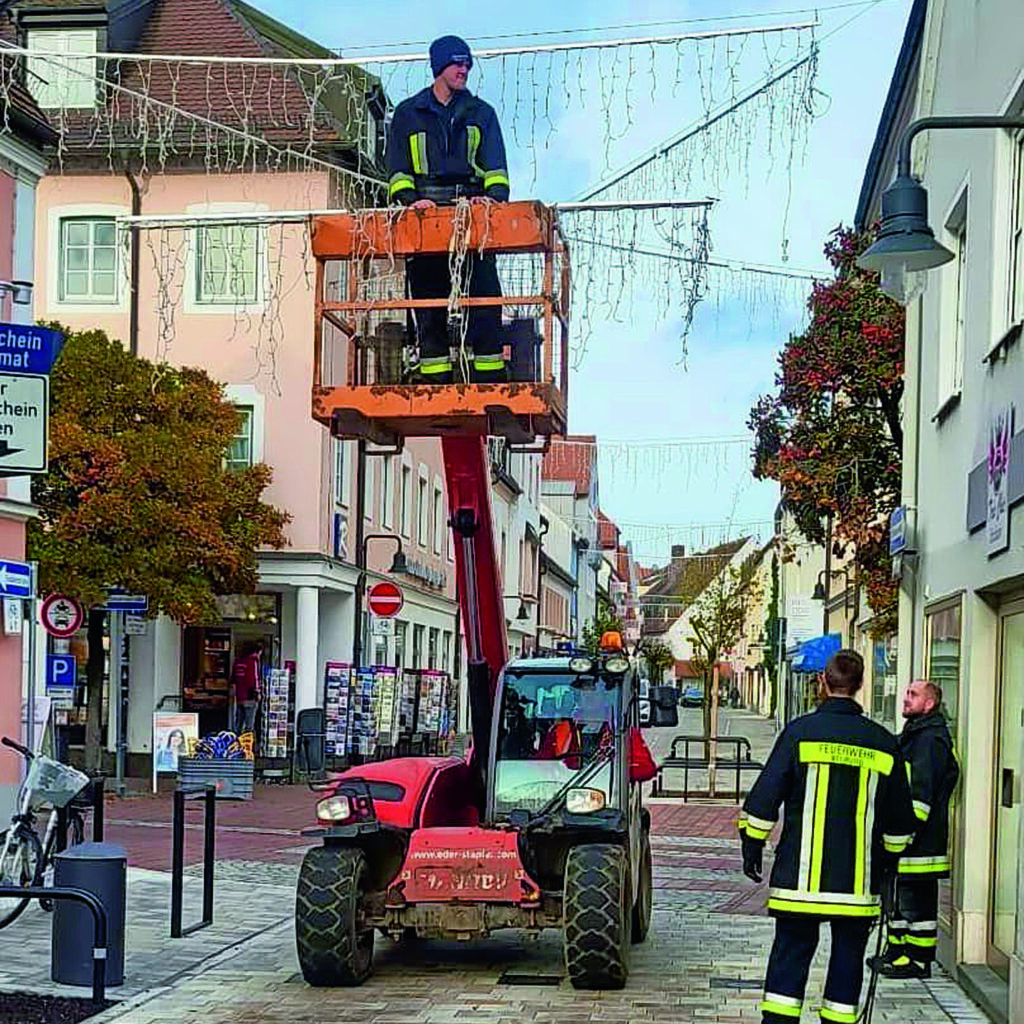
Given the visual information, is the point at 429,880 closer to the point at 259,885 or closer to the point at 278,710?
the point at 259,885

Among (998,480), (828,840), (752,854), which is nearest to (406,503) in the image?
(998,480)

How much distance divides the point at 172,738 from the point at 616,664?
1231cm

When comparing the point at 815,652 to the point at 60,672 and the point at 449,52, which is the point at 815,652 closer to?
the point at 60,672

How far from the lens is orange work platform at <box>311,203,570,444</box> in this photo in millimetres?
9969

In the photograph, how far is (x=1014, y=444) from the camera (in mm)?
9383

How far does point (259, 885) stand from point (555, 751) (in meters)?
4.46

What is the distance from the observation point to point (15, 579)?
16562mm

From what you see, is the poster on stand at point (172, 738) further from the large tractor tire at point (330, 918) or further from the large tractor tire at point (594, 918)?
the large tractor tire at point (594, 918)

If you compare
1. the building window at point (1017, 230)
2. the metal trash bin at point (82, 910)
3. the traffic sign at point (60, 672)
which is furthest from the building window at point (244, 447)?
the building window at point (1017, 230)

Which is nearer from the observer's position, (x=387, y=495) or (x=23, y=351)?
(x=23, y=351)

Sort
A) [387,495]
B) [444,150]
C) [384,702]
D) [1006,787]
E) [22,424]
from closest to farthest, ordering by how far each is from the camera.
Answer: [22,424] → [1006,787] → [444,150] → [384,702] → [387,495]

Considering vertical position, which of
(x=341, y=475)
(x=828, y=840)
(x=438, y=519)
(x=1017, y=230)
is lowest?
(x=828, y=840)

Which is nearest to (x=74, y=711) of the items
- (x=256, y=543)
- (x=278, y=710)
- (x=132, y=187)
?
(x=278, y=710)

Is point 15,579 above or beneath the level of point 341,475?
beneath
